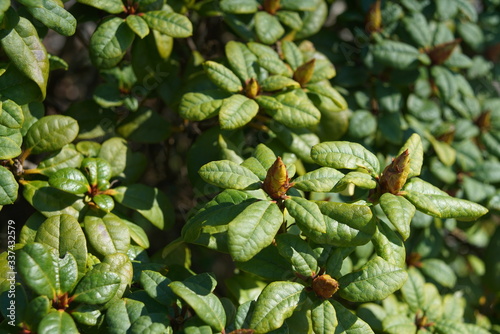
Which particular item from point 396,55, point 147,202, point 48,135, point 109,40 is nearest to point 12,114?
point 48,135

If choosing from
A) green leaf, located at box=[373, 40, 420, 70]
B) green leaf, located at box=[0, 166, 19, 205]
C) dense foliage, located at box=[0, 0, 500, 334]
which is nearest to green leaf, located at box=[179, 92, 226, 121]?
dense foliage, located at box=[0, 0, 500, 334]

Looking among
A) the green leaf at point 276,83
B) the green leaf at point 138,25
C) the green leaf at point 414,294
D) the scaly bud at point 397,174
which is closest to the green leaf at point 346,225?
the scaly bud at point 397,174

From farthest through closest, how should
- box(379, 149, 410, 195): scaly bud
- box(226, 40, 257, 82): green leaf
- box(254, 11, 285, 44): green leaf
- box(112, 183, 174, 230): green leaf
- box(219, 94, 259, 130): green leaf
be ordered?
Result: box(254, 11, 285, 44): green leaf
box(226, 40, 257, 82): green leaf
box(112, 183, 174, 230): green leaf
box(219, 94, 259, 130): green leaf
box(379, 149, 410, 195): scaly bud

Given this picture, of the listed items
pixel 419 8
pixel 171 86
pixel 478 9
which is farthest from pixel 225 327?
pixel 478 9

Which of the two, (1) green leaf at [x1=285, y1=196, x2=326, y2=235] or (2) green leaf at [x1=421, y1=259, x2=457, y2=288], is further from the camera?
(2) green leaf at [x1=421, y1=259, x2=457, y2=288]

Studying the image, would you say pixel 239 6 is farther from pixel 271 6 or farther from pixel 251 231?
pixel 251 231

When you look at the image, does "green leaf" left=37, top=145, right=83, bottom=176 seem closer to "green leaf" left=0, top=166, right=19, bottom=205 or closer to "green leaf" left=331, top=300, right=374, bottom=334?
"green leaf" left=0, top=166, right=19, bottom=205
